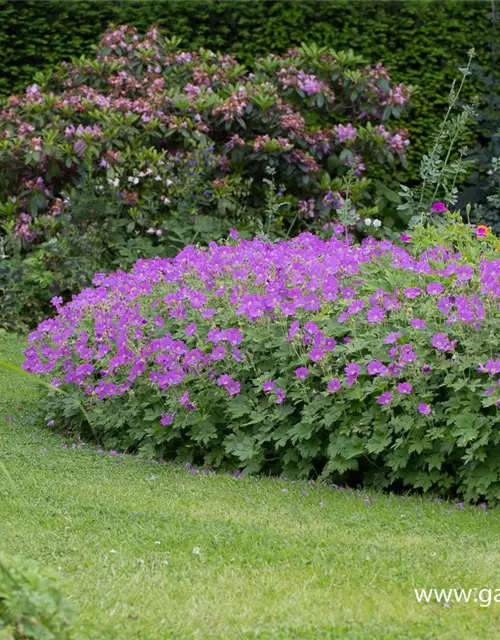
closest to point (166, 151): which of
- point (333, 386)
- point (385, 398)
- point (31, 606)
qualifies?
point (333, 386)

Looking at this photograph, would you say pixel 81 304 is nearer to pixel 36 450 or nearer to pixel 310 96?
pixel 36 450

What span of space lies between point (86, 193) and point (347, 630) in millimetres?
6588

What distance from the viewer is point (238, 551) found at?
12.9 ft

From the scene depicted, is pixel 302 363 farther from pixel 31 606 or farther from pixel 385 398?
pixel 31 606

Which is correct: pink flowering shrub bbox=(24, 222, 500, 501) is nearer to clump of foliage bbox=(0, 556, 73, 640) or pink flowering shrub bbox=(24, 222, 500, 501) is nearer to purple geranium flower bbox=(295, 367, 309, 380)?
purple geranium flower bbox=(295, 367, 309, 380)

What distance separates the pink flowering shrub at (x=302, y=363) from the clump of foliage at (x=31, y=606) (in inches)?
87.9

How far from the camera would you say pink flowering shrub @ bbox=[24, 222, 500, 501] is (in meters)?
4.75

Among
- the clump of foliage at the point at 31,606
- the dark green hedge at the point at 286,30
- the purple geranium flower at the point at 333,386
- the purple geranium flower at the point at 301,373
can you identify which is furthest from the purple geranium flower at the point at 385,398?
the dark green hedge at the point at 286,30

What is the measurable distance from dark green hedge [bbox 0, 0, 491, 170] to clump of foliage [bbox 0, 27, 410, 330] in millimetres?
786

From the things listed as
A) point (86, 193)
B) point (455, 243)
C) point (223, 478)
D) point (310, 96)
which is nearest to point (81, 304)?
point (223, 478)

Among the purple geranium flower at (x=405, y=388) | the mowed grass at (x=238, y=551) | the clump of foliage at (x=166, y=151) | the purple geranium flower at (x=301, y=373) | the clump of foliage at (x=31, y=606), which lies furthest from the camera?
the clump of foliage at (x=166, y=151)

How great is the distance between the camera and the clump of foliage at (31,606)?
8.50 ft

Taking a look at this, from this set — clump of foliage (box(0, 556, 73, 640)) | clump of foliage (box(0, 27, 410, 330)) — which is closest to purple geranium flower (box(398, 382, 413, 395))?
clump of foliage (box(0, 556, 73, 640))

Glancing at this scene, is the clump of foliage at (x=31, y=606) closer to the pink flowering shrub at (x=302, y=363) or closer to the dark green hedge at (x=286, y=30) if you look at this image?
the pink flowering shrub at (x=302, y=363)
